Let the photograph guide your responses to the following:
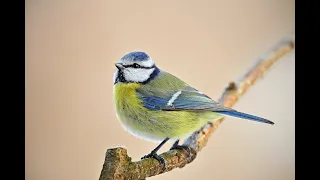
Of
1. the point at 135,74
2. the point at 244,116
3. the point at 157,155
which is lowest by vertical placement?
the point at 157,155

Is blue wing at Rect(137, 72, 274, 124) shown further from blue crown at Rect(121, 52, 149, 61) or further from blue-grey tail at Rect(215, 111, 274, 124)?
blue crown at Rect(121, 52, 149, 61)

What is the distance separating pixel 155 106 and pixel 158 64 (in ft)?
0.80

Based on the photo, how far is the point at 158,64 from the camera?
A: 7.40ft

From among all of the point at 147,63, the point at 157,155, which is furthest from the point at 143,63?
the point at 157,155

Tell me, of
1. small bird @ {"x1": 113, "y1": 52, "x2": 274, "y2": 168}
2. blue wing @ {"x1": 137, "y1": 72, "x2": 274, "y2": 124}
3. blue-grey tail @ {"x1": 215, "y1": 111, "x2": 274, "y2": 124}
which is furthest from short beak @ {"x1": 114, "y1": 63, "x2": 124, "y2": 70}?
blue-grey tail @ {"x1": 215, "y1": 111, "x2": 274, "y2": 124}

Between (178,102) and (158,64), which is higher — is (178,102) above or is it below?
below

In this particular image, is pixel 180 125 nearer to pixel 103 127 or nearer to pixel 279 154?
pixel 103 127

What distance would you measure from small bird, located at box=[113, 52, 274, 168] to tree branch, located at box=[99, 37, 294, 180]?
5 centimetres

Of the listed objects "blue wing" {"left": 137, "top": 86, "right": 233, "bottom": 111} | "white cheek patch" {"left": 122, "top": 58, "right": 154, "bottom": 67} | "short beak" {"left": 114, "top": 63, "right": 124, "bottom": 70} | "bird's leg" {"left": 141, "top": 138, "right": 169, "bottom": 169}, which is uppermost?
"white cheek patch" {"left": 122, "top": 58, "right": 154, "bottom": 67}

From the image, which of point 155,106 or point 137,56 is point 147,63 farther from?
point 155,106

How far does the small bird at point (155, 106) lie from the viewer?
6.93 ft

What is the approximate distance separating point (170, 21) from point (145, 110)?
0.51 metres

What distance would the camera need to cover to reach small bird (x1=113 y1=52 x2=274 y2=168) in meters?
2.11

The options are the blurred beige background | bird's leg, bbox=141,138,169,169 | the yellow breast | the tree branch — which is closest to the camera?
the tree branch
